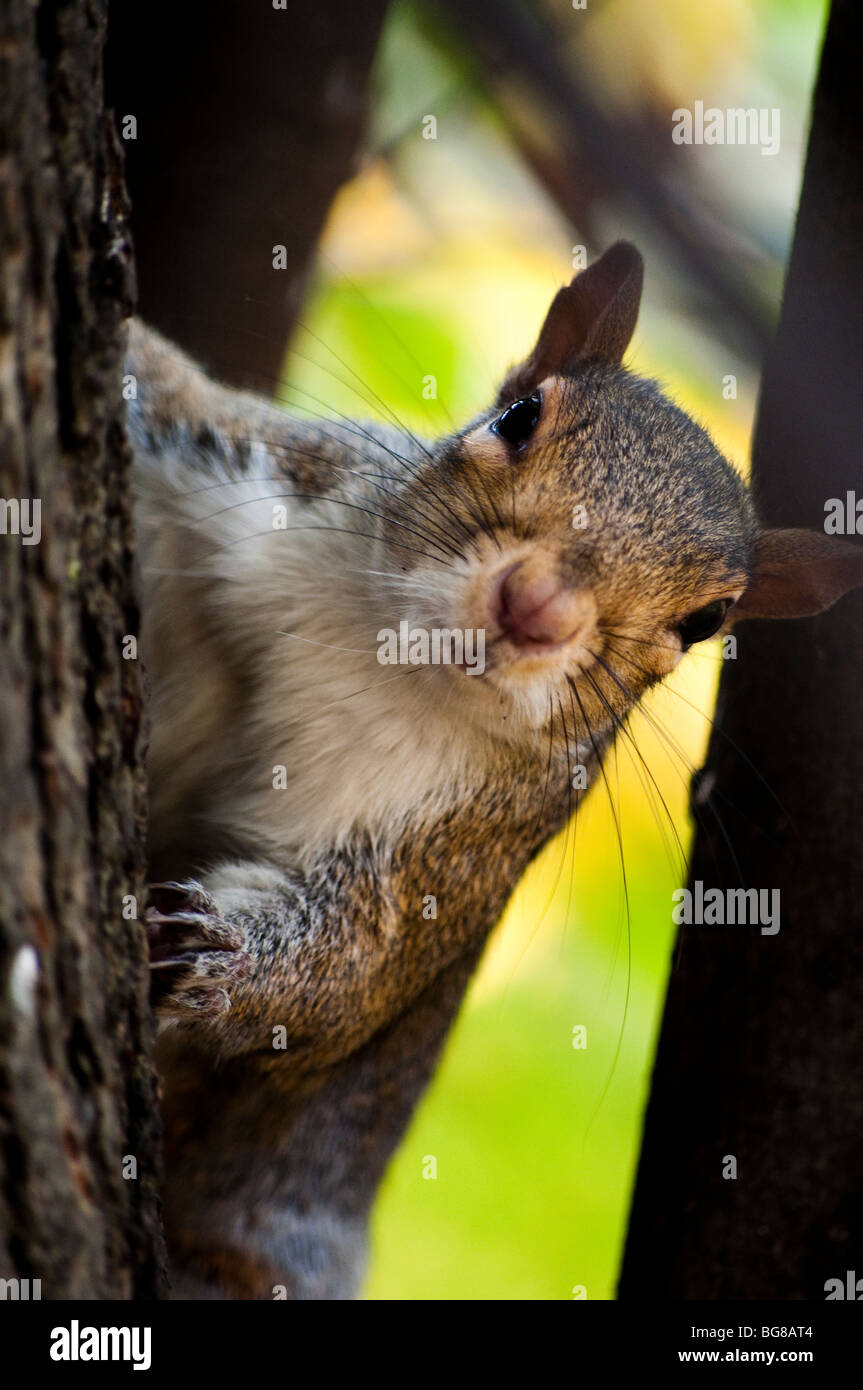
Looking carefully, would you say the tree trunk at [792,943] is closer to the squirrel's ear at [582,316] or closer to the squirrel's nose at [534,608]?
the squirrel's ear at [582,316]

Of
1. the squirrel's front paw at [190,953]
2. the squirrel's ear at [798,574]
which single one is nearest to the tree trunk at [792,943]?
the squirrel's ear at [798,574]

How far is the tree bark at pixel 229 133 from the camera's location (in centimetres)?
339

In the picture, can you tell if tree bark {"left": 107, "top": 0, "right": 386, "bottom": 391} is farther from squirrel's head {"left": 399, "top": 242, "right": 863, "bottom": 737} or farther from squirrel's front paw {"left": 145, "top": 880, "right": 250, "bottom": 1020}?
squirrel's front paw {"left": 145, "top": 880, "right": 250, "bottom": 1020}

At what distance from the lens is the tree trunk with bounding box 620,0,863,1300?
243 cm

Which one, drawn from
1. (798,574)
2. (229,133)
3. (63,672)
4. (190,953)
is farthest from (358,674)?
(229,133)

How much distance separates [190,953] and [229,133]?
2286 mm

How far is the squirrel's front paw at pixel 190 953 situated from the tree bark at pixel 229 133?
6.04 ft

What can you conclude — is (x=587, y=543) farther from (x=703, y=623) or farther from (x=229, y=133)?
(x=229, y=133)

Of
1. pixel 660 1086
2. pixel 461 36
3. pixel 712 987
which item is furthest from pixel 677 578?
pixel 461 36

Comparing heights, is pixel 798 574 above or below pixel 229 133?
below

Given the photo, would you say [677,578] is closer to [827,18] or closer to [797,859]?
[797,859]

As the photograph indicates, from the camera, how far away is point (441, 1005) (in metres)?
2.96

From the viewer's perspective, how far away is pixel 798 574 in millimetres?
2646

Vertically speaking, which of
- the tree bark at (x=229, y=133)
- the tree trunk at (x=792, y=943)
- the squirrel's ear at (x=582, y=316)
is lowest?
the tree trunk at (x=792, y=943)
